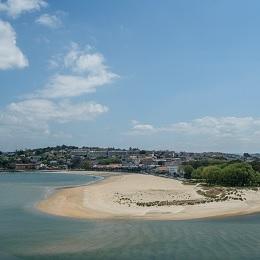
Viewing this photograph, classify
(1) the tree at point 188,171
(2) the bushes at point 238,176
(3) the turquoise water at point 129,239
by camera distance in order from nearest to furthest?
1. (3) the turquoise water at point 129,239
2. (2) the bushes at point 238,176
3. (1) the tree at point 188,171

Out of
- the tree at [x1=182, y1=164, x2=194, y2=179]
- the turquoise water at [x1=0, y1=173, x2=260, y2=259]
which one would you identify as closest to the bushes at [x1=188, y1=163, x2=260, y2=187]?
the turquoise water at [x1=0, y1=173, x2=260, y2=259]

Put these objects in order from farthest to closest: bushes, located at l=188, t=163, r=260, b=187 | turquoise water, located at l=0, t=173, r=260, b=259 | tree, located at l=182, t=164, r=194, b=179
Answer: tree, located at l=182, t=164, r=194, b=179 → bushes, located at l=188, t=163, r=260, b=187 → turquoise water, located at l=0, t=173, r=260, b=259

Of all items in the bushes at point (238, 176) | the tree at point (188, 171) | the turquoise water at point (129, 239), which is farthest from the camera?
the tree at point (188, 171)

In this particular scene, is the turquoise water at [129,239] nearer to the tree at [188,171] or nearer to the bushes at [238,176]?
the bushes at [238,176]

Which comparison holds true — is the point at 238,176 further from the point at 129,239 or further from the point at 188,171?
the point at 129,239

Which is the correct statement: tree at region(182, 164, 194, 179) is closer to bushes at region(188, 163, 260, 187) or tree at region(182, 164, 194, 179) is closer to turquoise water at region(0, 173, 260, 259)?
bushes at region(188, 163, 260, 187)

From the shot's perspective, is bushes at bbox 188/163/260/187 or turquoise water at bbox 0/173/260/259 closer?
turquoise water at bbox 0/173/260/259

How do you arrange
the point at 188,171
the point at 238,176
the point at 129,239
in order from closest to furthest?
1. the point at 129,239
2. the point at 238,176
3. the point at 188,171

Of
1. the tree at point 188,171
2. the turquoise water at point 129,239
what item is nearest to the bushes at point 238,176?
the turquoise water at point 129,239

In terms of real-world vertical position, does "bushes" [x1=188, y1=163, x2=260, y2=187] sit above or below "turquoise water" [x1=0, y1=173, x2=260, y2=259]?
above

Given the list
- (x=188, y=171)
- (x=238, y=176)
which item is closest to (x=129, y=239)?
(x=238, y=176)
